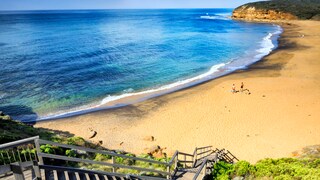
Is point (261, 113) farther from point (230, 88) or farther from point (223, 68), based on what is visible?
point (223, 68)

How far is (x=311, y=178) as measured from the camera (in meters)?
9.23

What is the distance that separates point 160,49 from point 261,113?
35287 mm

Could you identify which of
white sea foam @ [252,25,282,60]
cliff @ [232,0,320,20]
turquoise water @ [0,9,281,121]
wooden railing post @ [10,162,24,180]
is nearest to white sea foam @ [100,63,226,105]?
turquoise water @ [0,9,281,121]

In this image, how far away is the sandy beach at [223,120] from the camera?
18734 millimetres

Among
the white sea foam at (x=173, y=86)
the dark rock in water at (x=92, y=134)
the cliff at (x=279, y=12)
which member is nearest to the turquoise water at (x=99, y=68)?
the white sea foam at (x=173, y=86)

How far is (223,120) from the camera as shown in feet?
72.9

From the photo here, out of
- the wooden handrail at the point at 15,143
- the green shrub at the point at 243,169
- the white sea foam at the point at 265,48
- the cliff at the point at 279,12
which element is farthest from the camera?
the cliff at the point at 279,12

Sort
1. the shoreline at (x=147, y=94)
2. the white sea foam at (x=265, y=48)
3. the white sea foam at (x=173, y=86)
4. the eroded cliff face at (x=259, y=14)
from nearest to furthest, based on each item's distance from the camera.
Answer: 1. the shoreline at (x=147, y=94)
2. the white sea foam at (x=173, y=86)
3. the white sea foam at (x=265, y=48)
4. the eroded cliff face at (x=259, y=14)

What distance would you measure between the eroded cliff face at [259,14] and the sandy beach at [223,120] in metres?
89.4

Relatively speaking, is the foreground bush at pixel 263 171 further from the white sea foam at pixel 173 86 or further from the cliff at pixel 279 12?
the cliff at pixel 279 12

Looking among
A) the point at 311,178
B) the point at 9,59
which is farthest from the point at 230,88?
the point at 9,59

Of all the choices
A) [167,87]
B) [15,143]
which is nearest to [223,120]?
[167,87]

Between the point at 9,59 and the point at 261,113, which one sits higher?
the point at 9,59

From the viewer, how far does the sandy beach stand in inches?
738
